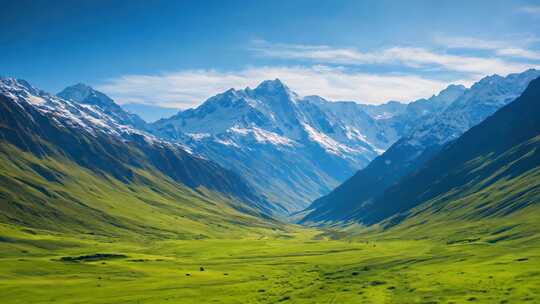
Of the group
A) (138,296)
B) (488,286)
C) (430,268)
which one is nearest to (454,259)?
(430,268)

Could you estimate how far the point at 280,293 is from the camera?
506 feet

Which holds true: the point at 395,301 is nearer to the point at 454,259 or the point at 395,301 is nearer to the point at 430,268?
the point at 430,268

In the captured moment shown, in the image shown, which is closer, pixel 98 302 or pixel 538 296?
pixel 538 296

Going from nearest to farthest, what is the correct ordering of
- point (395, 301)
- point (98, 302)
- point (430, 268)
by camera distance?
point (395, 301), point (98, 302), point (430, 268)

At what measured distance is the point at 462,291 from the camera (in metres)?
133

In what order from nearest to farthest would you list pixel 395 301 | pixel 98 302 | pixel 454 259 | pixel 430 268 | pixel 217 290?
pixel 395 301, pixel 98 302, pixel 217 290, pixel 430 268, pixel 454 259

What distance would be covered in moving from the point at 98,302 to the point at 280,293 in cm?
4750

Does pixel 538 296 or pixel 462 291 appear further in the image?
pixel 462 291

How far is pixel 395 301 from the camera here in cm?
13200

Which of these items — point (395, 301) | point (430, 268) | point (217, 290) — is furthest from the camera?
point (430, 268)

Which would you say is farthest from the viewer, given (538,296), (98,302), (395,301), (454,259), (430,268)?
(454,259)

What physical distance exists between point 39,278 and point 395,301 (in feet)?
414

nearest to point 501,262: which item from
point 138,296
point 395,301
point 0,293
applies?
point 395,301

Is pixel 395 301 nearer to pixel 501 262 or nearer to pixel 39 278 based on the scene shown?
pixel 501 262
